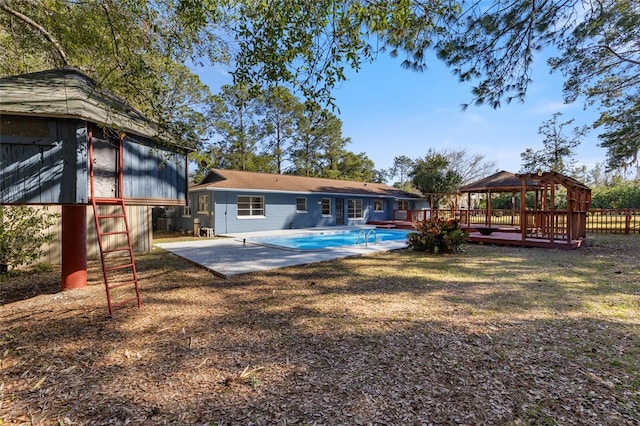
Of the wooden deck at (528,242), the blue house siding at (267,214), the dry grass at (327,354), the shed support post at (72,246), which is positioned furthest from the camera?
the blue house siding at (267,214)

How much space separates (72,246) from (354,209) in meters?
17.9

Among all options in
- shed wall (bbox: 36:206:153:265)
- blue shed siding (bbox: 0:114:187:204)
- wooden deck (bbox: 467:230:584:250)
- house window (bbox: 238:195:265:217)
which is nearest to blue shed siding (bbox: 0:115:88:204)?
blue shed siding (bbox: 0:114:187:204)

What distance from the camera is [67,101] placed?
4.36 metres

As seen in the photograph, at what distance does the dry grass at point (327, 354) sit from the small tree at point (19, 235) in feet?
3.00

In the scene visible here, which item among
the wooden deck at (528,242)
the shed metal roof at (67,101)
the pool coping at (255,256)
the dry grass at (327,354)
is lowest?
the dry grass at (327,354)

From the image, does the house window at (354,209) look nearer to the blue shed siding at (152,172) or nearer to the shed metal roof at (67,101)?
the blue shed siding at (152,172)

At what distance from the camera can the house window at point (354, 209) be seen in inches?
846

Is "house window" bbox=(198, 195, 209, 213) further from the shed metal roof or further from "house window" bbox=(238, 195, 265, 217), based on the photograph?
the shed metal roof

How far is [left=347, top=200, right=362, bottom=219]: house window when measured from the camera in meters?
21.5

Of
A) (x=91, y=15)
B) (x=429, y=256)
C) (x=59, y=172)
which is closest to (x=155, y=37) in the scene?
(x=91, y=15)

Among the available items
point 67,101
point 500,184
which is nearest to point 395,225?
point 500,184

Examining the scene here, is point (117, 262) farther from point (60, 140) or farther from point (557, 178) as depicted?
point (557, 178)

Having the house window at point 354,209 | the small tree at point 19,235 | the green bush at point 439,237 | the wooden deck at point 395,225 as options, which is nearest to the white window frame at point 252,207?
the house window at point 354,209

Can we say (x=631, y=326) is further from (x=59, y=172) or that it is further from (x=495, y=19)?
(x=59, y=172)
